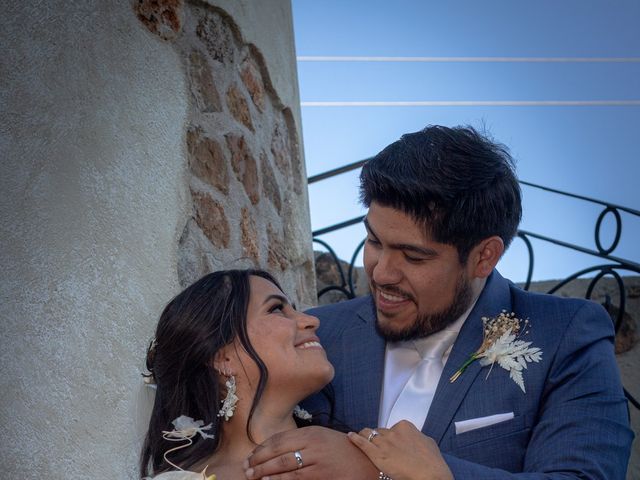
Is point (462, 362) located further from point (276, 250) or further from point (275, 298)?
point (276, 250)

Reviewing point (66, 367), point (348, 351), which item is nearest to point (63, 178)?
point (66, 367)

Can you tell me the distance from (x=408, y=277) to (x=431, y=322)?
0.54ft

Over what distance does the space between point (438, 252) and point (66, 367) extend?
111 centimetres

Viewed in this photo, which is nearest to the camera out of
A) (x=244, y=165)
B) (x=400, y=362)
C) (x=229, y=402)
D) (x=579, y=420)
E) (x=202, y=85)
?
(x=579, y=420)

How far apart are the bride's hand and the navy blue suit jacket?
64 mm

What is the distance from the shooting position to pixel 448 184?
2.42 m

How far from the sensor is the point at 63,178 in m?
2.08

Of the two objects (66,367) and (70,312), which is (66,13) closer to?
(70,312)

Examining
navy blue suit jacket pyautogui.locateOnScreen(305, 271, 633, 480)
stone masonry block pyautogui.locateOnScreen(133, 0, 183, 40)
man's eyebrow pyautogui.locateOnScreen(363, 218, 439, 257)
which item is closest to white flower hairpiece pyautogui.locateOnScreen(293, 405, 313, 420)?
navy blue suit jacket pyautogui.locateOnScreen(305, 271, 633, 480)

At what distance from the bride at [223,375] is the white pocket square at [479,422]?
38 centimetres

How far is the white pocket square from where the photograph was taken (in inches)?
84.9

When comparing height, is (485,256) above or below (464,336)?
above

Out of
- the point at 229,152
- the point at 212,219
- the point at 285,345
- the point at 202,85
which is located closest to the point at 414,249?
the point at 285,345

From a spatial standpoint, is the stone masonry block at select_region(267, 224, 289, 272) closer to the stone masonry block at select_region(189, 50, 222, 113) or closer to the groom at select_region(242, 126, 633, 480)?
the groom at select_region(242, 126, 633, 480)
